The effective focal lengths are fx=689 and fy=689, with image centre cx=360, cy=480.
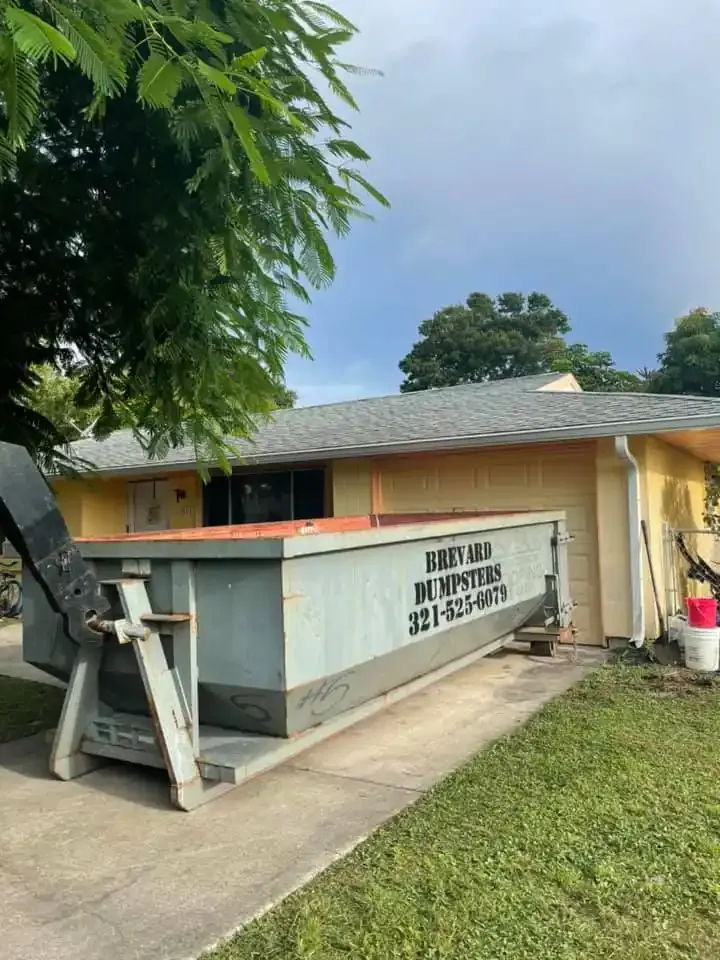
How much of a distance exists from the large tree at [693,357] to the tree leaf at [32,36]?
3432 cm

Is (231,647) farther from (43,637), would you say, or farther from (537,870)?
(537,870)

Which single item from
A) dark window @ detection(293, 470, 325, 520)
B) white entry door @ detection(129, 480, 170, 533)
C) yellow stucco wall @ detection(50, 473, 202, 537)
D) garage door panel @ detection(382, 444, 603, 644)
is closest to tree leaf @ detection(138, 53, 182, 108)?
garage door panel @ detection(382, 444, 603, 644)

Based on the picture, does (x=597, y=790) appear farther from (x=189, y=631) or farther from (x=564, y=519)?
(x=564, y=519)

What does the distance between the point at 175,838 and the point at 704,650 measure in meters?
6.00

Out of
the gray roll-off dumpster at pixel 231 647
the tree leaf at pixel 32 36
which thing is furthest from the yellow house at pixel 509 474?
the tree leaf at pixel 32 36

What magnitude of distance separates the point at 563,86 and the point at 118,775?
9440 mm

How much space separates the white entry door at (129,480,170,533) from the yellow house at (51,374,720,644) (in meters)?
0.03

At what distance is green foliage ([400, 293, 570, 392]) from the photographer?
1906 inches

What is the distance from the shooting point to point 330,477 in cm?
1070

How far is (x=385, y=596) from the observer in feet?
14.1

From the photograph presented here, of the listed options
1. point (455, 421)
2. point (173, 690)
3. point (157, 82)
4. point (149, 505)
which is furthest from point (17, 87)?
point (149, 505)

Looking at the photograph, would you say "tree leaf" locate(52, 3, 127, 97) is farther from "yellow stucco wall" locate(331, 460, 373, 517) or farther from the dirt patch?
"yellow stucco wall" locate(331, 460, 373, 517)

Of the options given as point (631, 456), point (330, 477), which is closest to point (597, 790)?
point (631, 456)

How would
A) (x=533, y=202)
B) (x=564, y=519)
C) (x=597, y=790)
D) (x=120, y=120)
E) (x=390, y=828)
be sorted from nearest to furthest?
(x=390, y=828) < (x=597, y=790) < (x=120, y=120) < (x=564, y=519) < (x=533, y=202)
